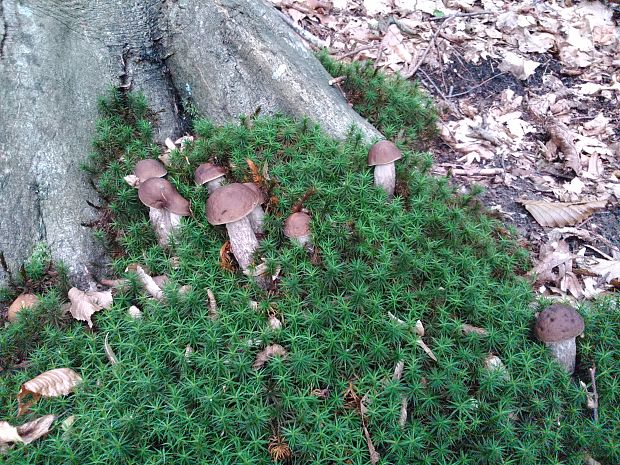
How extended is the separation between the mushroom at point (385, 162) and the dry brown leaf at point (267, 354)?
1.46 meters

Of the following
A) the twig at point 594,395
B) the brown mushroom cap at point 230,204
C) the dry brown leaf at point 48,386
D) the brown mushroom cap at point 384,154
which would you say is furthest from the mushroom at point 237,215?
the twig at point 594,395

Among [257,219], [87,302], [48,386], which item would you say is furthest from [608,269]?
[48,386]

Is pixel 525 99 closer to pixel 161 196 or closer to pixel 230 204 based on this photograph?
pixel 230 204

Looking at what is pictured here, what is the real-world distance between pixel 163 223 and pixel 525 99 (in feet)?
14.8

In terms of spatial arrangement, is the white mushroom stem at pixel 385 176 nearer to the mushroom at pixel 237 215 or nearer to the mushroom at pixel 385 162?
the mushroom at pixel 385 162

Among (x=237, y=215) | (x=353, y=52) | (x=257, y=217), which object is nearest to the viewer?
(x=237, y=215)

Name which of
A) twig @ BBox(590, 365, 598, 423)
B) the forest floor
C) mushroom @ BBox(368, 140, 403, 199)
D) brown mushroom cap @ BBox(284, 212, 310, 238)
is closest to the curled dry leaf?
brown mushroom cap @ BBox(284, 212, 310, 238)

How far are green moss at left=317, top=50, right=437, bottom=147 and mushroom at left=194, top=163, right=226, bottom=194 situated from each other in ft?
5.86

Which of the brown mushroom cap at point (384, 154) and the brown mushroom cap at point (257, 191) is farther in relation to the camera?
the brown mushroom cap at point (384, 154)

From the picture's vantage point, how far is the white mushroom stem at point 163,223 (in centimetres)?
346

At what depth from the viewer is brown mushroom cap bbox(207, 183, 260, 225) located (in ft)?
10.0

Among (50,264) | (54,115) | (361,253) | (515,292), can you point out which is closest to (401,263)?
(361,253)

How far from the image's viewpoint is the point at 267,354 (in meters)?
2.83

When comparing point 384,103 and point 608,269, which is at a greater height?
point 384,103
